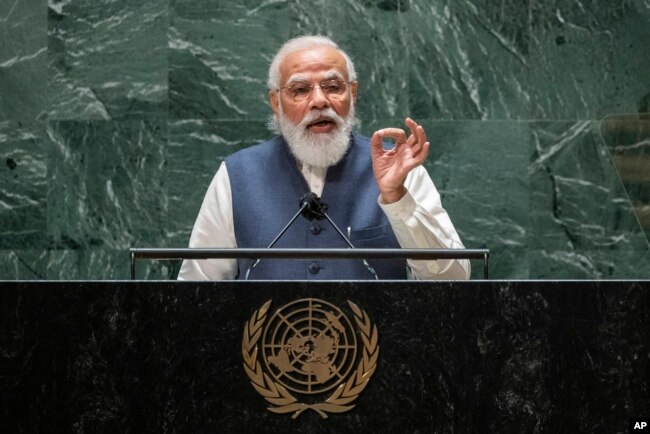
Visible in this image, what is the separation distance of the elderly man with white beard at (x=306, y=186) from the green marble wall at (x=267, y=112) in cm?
86

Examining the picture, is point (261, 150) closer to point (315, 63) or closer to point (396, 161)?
point (315, 63)

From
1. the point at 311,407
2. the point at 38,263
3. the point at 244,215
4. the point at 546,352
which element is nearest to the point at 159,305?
the point at 311,407

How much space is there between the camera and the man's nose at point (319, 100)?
425cm

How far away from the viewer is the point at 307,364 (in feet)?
9.03

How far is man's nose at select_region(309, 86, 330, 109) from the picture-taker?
4.25m

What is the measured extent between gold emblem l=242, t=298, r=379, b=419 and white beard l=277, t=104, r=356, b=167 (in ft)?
5.22

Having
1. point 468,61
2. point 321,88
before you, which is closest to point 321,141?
point 321,88

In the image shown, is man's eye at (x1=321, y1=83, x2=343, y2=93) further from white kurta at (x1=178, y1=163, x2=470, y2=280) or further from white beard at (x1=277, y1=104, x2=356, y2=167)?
white kurta at (x1=178, y1=163, x2=470, y2=280)

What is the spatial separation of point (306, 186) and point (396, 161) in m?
0.65

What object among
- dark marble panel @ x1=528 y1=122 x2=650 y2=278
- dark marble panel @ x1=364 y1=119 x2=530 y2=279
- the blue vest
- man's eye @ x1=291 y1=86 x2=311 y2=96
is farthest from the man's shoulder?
dark marble panel @ x1=528 y1=122 x2=650 y2=278

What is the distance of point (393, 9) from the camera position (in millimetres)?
5277

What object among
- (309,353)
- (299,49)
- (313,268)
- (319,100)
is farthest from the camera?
(299,49)

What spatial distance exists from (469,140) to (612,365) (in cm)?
263

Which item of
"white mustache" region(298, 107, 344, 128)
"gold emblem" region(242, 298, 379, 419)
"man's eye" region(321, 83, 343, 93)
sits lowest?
"gold emblem" region(242, 298, 379, 419)
